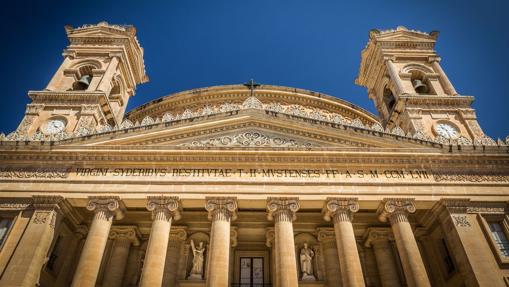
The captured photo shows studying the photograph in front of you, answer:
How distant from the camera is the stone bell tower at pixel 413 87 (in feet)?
72.7

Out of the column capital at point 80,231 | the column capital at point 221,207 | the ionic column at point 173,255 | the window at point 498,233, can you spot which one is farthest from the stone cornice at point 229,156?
the ionic column at point 173,255

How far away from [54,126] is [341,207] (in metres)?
17.6

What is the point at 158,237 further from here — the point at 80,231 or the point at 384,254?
the point at 384,254

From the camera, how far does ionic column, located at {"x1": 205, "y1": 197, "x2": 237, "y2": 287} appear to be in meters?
12.7

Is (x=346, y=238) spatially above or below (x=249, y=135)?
below

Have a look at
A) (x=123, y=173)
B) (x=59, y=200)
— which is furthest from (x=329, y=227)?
(x=59, y=200)

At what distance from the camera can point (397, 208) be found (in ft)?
48.1

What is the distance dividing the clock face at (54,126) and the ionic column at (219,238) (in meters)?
12.4

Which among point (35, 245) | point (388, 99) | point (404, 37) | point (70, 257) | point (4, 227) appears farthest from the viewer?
point (388, 99)

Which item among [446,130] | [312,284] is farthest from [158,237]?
[446,130]

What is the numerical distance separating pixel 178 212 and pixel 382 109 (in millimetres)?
19266

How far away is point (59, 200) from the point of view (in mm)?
14570

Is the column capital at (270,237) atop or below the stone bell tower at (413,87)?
below

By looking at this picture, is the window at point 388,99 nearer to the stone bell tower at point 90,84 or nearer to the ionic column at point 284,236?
the ionic column at point 284,236
